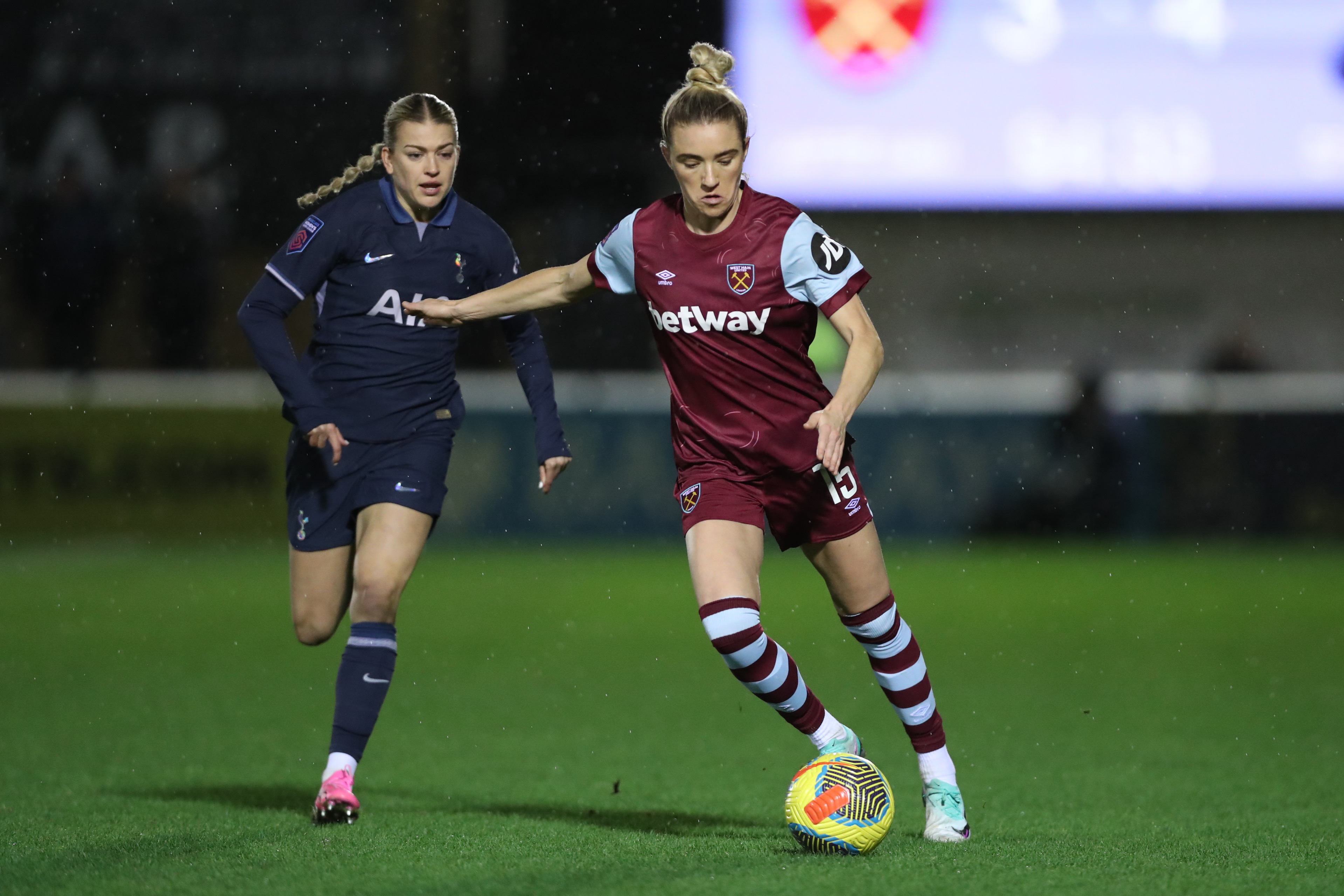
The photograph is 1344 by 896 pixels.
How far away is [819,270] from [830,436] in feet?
1.70

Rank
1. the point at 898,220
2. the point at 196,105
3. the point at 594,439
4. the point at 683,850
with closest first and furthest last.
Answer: the point at 683,850 → the point at 594,439 → the point at 196,105 → the point at 898,220

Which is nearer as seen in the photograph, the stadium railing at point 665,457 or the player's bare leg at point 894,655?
the player's bare leg at point 894,655

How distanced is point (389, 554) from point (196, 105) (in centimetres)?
1412

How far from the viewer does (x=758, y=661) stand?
4.38m

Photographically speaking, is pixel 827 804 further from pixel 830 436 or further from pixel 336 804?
pixel 336 804

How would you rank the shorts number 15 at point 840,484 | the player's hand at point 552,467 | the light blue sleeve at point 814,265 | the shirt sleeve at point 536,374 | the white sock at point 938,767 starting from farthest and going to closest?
1. the shirt sleeve at point 536,374
2. the player's hand at point 552,467
3. the white sock at point 938,767
4. the shorts number 15 at point 840,484
5. the light blue sleeve at point 814,265

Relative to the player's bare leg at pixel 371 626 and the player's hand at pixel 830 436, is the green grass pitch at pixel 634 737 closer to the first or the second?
the player's bare leg at pixel 371 626

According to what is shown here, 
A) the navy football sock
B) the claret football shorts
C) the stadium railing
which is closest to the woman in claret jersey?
the claret football shorts

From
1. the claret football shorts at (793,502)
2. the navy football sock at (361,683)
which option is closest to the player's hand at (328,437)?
the navy football sock at (361,683)

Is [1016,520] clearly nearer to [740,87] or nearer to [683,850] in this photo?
[740,87]

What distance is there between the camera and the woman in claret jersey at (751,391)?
14.2 feet

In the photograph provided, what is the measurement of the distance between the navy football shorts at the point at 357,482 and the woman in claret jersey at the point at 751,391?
747 mm

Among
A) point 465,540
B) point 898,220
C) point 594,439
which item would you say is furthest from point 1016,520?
point 898,220

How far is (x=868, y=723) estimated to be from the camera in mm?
6961
